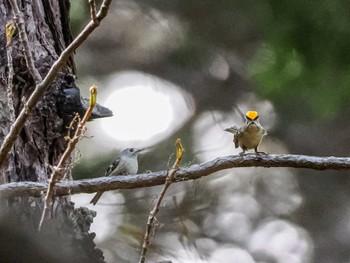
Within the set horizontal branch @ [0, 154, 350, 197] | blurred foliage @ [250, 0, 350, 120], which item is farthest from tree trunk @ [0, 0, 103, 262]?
blurred foliage @ [250, 0, 350, 120]

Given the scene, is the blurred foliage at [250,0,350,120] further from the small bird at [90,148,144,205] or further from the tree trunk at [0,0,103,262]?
the tree trunk at [0,0,103,262]

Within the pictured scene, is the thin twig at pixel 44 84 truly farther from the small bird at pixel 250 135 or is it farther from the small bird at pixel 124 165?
the small bird at pixel 124 165

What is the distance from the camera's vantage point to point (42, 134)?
2295mm

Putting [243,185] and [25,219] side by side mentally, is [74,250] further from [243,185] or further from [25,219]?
[243,185]

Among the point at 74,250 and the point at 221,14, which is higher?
the point at 221,14

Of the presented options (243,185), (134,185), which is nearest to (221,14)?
(243,185)

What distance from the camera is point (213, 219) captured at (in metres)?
3.82

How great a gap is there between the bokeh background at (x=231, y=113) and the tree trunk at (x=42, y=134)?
2.67 ft

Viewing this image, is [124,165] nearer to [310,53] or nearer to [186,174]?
[310,53]

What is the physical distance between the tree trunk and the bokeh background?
32.0 inches

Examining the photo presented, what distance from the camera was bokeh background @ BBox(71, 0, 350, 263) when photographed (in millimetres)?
3150

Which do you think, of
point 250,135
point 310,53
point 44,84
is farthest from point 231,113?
point 44,84

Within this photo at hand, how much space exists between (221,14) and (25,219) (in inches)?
75.9

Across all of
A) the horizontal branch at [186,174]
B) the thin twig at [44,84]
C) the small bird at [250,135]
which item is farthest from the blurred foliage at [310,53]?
the thin twig at [44,84]
